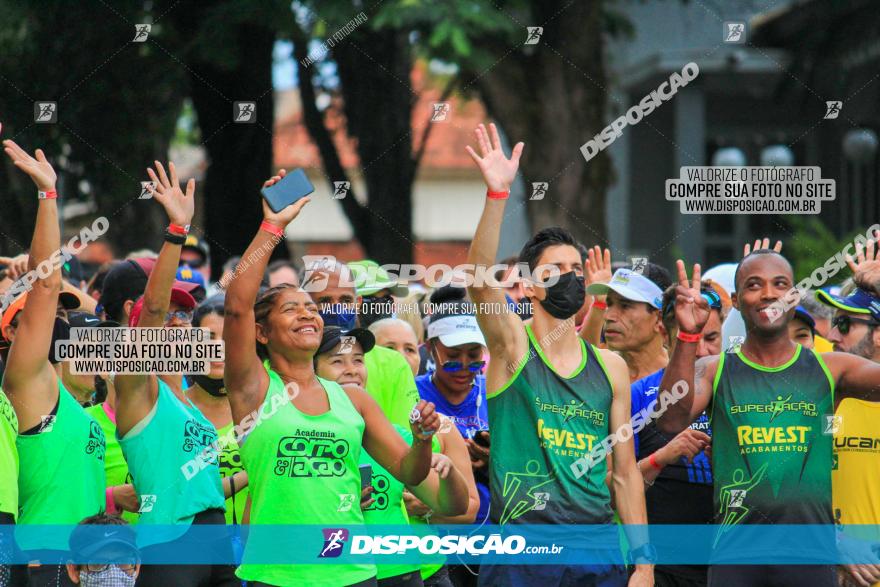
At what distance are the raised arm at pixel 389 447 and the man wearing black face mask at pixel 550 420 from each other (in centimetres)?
40

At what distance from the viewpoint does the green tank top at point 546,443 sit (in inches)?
221

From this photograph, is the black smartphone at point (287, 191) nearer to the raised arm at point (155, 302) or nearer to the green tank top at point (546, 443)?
the raised arm at point (155, 302)

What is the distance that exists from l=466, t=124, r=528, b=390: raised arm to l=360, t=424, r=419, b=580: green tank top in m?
0.76

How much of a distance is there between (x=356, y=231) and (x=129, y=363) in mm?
10019

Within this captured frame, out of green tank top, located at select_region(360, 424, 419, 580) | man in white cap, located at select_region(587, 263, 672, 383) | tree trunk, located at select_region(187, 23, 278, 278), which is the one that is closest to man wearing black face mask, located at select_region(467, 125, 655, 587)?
green tank top, located at select_region(360, 424, 419, 580)

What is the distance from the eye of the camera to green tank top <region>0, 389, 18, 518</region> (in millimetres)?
5266

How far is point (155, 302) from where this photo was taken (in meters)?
5.59

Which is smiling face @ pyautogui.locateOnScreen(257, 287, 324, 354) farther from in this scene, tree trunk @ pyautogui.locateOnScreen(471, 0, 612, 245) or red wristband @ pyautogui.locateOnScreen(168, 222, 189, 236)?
tree trunk @ pyautogui.locateOnScreen(471, 0, 612, 245)

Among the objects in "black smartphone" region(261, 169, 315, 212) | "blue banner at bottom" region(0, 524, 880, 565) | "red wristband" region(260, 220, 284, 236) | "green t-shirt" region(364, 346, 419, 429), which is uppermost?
"black smartphone" region(261, 169, 315, 212)

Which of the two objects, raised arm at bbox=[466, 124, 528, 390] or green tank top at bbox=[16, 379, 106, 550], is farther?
green tank top at bbox=[16, 379, 106, 550]

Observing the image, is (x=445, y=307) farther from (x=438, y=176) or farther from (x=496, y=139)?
(x=438, y=176)

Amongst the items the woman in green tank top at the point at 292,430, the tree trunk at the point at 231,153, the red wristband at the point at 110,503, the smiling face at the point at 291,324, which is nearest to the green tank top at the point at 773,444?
the woman in green tank top at the point at 292,430

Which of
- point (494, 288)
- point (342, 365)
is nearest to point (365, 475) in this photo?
point (342, 365)

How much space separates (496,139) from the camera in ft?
19.1
